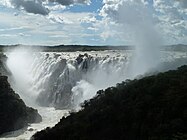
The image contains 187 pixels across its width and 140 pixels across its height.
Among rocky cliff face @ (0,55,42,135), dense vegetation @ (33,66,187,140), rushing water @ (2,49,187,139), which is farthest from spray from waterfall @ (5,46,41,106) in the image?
dense vegetation @ (33,66,187,140)

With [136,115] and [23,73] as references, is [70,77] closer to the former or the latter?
[23,73]

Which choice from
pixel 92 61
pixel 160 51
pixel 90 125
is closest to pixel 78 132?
pixel 90 125

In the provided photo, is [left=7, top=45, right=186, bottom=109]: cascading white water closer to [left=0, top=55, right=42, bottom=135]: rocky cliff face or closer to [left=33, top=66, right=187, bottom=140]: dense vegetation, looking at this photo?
[left=0, top=55, right=42, bottom=135]: rocky cliff face

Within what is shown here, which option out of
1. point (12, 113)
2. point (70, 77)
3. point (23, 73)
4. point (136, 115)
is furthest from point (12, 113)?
point (23, 73)

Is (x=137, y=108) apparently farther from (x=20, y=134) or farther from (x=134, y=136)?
(x=20, y=134)

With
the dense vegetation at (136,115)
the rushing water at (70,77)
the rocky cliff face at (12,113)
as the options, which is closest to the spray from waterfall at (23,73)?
the rushing water at (70,77)

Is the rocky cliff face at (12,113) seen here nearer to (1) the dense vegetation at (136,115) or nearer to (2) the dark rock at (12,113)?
(2) the dark rock at (12,113)
